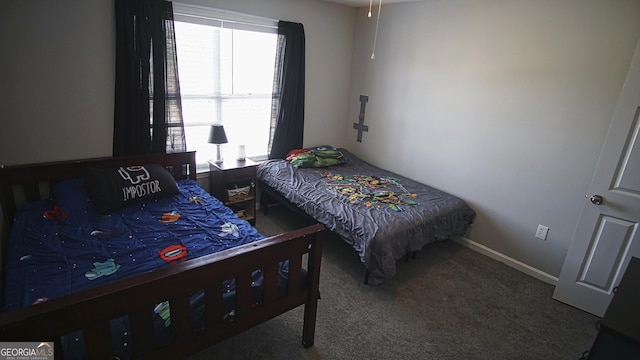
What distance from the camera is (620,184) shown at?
2141mm

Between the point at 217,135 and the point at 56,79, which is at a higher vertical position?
the point at 56,79

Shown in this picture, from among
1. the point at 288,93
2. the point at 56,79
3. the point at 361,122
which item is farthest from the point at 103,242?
the point at 361,122

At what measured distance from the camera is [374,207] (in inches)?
108

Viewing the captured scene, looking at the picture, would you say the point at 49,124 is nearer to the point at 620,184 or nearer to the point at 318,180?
the point at 318,180

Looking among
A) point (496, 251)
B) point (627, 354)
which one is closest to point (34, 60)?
point (627, 354)

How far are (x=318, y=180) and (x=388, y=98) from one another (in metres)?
1.30

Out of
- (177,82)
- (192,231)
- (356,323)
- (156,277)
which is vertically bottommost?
(356,323)

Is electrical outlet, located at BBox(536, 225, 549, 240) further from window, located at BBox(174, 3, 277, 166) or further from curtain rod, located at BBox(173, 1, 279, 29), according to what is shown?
curtain rod, located at BBox(173, 1, 279, 29)

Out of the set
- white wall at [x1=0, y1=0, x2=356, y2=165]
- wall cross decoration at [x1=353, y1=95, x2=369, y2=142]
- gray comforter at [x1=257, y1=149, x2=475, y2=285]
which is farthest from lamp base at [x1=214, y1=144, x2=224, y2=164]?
wall cross decoration at [x1=353, y1=95, x2=369, y2=142]

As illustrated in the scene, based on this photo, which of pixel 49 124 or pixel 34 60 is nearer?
pixel 34 60

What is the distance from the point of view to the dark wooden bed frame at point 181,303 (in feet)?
3.52

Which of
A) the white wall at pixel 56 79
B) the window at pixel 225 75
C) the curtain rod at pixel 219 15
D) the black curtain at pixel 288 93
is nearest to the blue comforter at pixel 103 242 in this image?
the white wall at pixel 56 79

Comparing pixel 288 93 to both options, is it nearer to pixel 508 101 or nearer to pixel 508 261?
pixel 508 101

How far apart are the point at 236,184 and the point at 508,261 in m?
2.63
